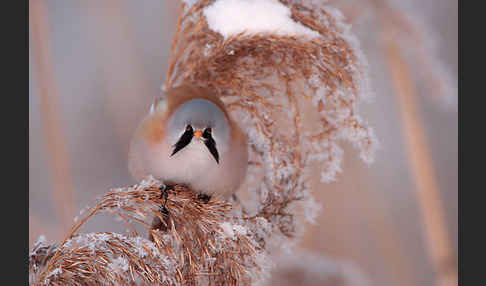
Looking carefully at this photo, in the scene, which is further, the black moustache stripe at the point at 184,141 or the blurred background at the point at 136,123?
the blurred background at the point at 136,123

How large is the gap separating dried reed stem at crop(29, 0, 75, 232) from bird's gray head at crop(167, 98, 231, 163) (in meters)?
1.30

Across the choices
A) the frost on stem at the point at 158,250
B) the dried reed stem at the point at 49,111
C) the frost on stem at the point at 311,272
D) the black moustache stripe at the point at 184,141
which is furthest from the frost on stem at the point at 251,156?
the frost on stem at the point at 311,272

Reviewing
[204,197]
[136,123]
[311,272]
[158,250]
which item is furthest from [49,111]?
[311,272]

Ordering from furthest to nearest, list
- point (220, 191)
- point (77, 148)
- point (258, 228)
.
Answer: point (77, 148) < point (220, 191) < point (258, 228)

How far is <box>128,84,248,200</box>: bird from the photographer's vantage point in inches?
56.7

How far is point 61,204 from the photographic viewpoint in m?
2.54

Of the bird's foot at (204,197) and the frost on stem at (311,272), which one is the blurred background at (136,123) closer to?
the frost on stem at (311,272)

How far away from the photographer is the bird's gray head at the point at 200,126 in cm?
142

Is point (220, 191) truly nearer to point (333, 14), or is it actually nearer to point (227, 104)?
point (227, 104)

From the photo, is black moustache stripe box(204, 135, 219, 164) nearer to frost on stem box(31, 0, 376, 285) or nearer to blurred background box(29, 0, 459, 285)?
frost on stem box(31, 0, 376, 285)

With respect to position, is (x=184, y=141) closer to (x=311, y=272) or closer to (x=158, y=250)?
(x=158, y=250)

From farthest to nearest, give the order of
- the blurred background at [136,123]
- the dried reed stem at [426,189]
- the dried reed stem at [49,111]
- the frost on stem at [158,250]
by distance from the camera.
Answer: the blurred background at [136,123]
the dried reed stem at [49,111]
the dried reed stem at [426,189]
the frost on stem at [158,250]

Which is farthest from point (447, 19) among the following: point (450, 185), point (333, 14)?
point (333, 14)

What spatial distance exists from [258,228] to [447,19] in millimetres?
3734
